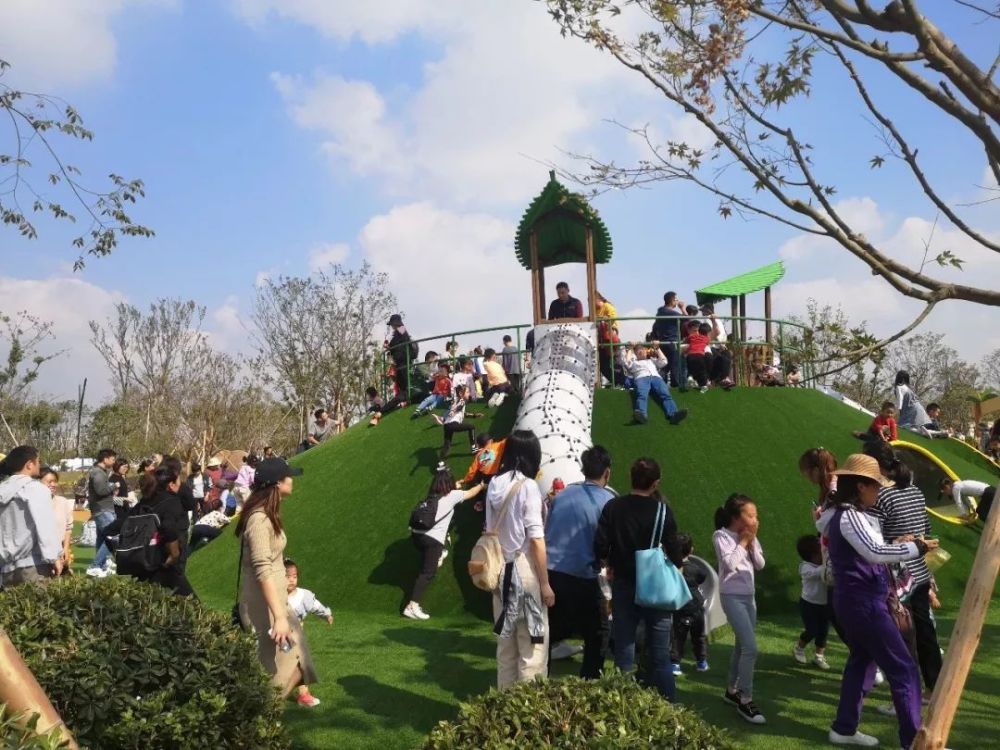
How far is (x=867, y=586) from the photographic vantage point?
511cm

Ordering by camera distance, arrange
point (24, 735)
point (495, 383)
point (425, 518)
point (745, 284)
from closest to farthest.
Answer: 1. point (24, 735)
2. point (425, 518)
3. point (495, 383)
4. point (745, 284)

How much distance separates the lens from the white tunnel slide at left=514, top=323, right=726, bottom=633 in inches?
382

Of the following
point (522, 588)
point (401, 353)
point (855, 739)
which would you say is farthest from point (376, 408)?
point (855, 739)

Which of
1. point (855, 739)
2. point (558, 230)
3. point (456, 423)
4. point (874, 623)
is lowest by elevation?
point (855, 739)

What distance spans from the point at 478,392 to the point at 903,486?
9105 mm

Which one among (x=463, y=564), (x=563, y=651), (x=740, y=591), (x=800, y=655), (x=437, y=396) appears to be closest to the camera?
(x=740, y=591)

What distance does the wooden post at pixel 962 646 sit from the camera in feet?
10.5

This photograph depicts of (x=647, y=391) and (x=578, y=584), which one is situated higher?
(x=647, y=391)

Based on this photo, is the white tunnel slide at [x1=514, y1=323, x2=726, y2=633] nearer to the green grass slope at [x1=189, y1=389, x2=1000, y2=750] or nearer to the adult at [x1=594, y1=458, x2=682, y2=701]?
the green grass slope at [x1=189, y1=389, x2=1000, y2=750]

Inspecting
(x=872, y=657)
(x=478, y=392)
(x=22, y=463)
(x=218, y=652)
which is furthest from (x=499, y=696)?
(x=478, y=392)

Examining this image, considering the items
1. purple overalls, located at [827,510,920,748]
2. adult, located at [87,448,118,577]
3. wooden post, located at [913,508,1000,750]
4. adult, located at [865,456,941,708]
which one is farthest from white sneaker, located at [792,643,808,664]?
adult, located at [87,448,118,577]

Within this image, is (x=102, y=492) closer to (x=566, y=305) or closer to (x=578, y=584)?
(x=566, y=305)

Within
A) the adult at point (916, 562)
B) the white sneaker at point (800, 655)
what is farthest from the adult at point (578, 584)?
the white sneaker at point (800, 655)

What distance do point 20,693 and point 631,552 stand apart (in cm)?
350
